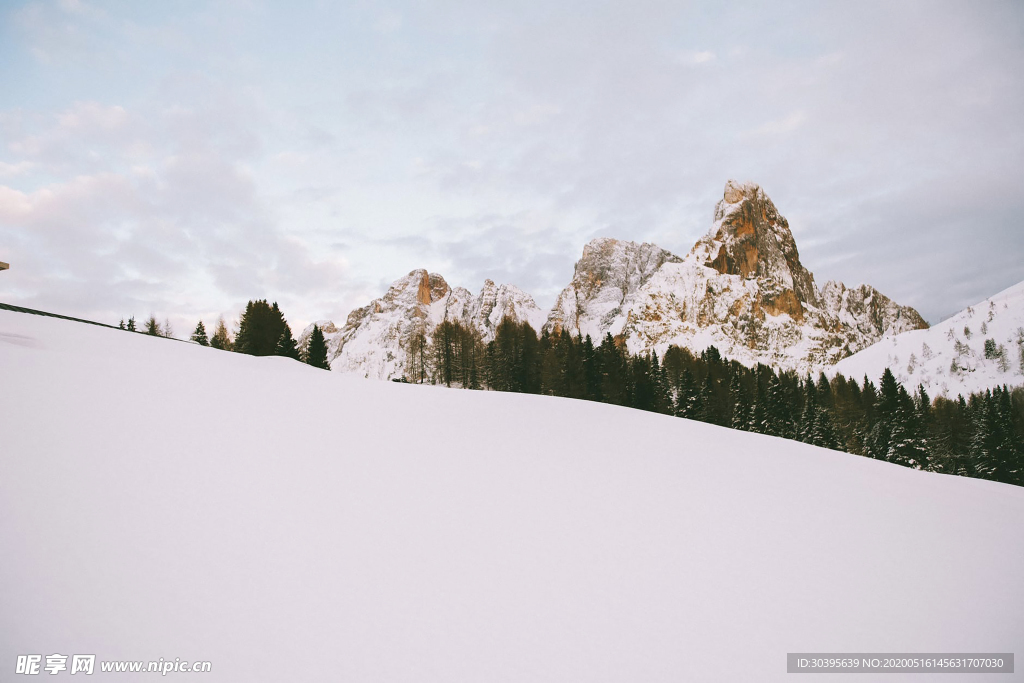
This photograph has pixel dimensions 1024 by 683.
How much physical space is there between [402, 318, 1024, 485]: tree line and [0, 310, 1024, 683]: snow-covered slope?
→ 3243 cm

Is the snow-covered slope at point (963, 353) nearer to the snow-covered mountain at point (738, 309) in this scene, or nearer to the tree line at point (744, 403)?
the snow-covered mountain at point (738, 309)

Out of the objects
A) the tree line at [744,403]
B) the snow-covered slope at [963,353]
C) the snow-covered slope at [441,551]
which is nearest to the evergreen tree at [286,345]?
the tree line at [744,403]

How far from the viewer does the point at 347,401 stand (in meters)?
15.2

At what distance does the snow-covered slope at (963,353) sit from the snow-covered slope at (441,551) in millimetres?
115194

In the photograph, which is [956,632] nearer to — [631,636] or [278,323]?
[631,636]

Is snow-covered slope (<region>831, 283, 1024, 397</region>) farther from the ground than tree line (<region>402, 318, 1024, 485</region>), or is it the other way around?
snow-covered slope (<region>831, 283, 1024, 397</region>)

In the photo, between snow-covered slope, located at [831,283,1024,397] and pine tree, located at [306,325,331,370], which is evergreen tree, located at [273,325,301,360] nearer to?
pine tree, located at [306,325,331,370]

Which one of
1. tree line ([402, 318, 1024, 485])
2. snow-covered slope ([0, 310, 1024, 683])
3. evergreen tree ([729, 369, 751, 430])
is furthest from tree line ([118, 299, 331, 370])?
evergreen tree ([729, 369, 751, 430])

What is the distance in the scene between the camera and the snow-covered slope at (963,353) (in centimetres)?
9312

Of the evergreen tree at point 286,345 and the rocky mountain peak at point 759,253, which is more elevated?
the rocky mountain peak at point 759,253

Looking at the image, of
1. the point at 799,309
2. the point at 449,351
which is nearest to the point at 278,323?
the point at 449,351

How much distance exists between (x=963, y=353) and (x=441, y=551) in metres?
137

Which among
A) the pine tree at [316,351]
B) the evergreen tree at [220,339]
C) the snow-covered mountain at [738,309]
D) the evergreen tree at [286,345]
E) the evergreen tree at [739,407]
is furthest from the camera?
the snow-covered mountain at [738,309]

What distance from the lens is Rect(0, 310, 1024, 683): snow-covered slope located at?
5.02 meters
